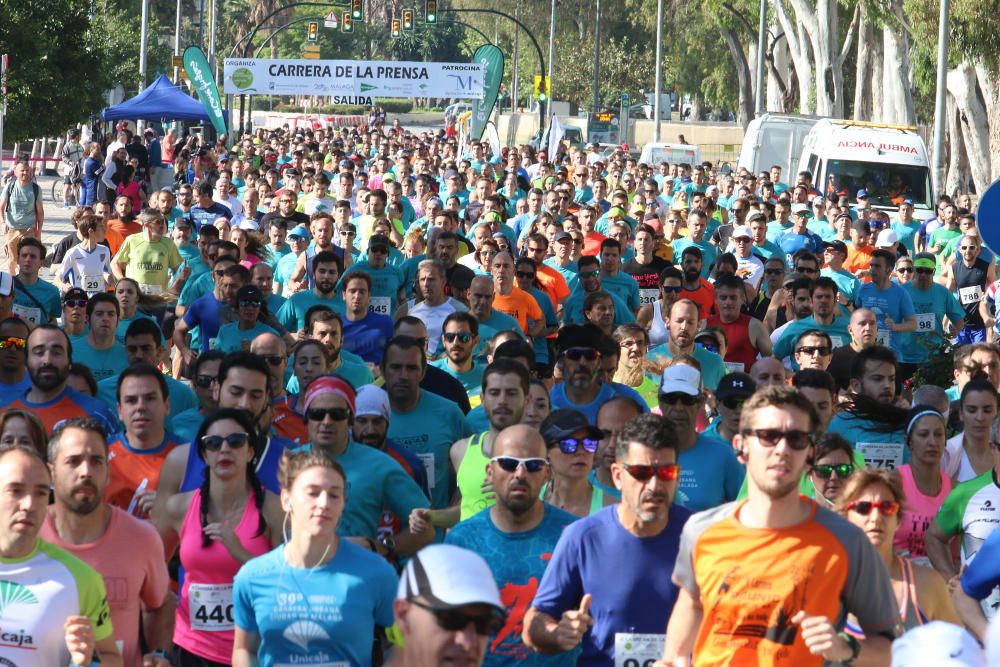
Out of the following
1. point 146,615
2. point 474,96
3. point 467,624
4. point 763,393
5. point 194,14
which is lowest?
point 146,615

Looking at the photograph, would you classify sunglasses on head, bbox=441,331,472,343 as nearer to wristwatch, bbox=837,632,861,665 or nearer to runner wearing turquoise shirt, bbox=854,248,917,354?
runner wearing turquoise shirt, bbox=854,248,917,354

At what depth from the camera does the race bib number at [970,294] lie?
14.5 metres

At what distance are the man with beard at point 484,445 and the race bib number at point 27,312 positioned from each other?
4.25m

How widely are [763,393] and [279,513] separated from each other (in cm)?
203

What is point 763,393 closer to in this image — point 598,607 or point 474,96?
point 598,607

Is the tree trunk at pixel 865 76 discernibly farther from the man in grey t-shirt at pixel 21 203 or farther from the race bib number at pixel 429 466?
the race bib number at pixel 429 466

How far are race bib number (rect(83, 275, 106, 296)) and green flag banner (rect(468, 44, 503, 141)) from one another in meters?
24.3

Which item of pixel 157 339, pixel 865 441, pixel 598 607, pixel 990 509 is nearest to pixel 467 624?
pixel 598 607

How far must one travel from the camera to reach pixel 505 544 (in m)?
5.73

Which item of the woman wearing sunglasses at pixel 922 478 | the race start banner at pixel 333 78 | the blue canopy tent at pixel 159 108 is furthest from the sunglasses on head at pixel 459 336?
the race start banner at pixel 333 78

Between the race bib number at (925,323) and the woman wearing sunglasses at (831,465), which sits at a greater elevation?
the race bib number at (925,323)

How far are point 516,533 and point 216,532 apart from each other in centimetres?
102

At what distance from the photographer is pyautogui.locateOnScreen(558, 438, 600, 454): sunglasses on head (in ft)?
20.9

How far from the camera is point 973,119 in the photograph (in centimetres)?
3250
